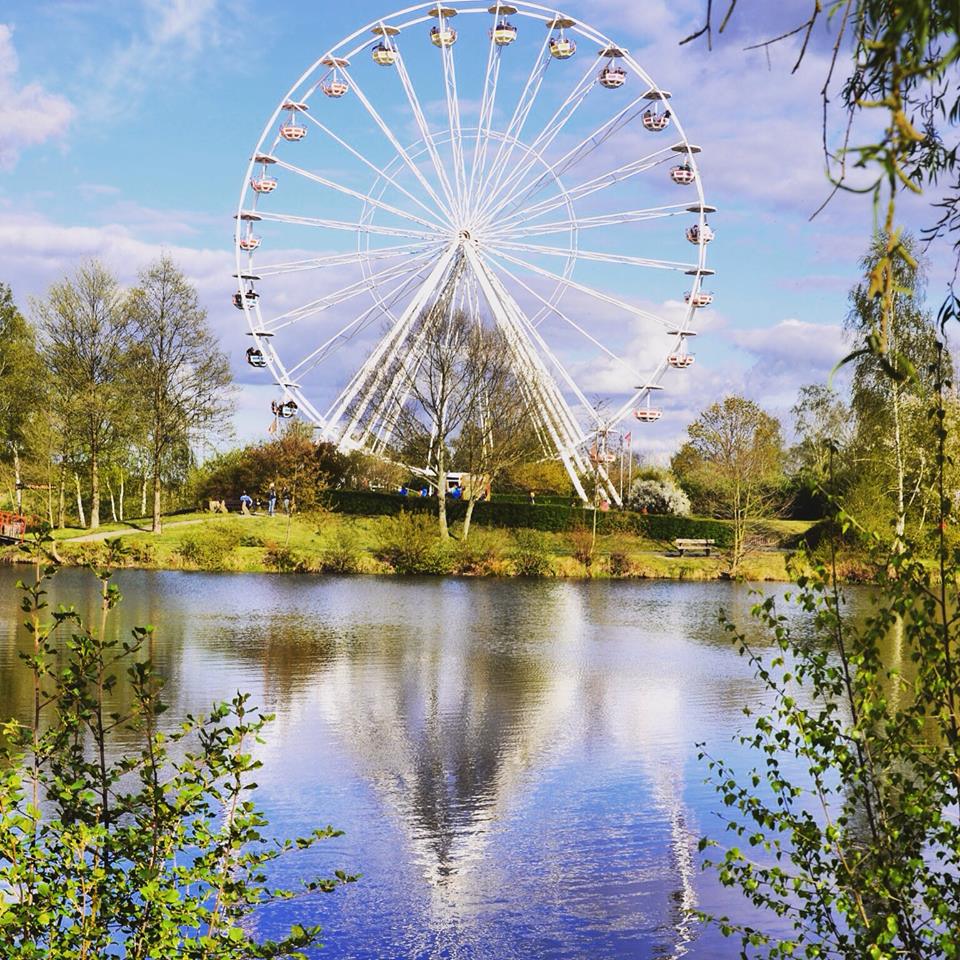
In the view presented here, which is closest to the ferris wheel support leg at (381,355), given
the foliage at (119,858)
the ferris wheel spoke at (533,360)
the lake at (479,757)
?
the ferris wheel spoke at (533,360)

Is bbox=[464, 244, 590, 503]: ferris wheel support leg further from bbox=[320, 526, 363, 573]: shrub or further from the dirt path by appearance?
the dirt path

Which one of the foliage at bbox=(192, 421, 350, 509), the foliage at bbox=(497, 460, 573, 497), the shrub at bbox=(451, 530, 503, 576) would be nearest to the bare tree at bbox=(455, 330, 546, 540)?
the shrub at bbox=(451, 530, 503, 576)

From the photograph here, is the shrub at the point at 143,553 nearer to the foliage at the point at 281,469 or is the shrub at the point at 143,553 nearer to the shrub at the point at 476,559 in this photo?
the foliage at the point at 281,469

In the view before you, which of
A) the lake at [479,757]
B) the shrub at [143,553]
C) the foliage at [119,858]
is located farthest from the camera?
the shrub at [143,553]

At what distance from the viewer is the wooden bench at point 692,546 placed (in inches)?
1695

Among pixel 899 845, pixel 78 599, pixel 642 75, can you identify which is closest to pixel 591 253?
pixel 642 75

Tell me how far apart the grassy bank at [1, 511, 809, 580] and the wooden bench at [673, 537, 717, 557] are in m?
0.56

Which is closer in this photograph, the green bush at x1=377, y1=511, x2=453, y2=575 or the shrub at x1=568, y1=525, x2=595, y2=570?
the green bush at x1=377, y1=511, x2=453, y2=575

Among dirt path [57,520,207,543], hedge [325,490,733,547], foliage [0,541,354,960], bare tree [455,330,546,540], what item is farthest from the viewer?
hedge [325,490,733,547]

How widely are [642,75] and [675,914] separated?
118 ft

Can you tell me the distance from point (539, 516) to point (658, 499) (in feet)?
30.8

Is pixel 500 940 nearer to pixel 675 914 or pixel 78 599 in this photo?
pixel 675 914

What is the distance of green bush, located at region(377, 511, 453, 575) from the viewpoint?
37250 millimetres

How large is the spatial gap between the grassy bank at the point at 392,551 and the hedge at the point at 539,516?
826mm
